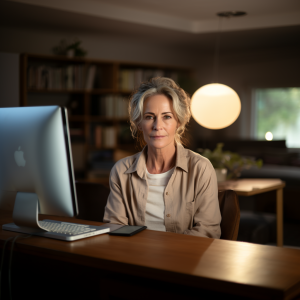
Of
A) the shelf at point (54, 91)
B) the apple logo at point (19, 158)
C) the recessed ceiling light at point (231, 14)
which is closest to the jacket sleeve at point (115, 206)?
the apple logo at point (19, 158)

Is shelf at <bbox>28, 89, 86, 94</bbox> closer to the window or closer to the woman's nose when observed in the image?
the window

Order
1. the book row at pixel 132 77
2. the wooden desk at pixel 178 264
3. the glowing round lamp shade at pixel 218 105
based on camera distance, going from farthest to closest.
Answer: the book row at pixel 132 77, the glowing round lamp shade at pixel 218 105, the wooden desk at pixel 178 264

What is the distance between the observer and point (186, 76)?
621 centimetres

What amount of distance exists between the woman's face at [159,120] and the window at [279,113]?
5.11m

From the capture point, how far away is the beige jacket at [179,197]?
1622mm

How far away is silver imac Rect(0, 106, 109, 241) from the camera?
1.23 meters

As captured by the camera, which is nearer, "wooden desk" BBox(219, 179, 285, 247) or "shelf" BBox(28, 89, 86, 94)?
"wooden desk" BBox(219, 179, 285, 247)

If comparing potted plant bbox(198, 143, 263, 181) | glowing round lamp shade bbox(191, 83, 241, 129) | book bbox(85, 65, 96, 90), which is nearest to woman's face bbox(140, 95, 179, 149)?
potted plant bbox(198, 143, 263, 181)

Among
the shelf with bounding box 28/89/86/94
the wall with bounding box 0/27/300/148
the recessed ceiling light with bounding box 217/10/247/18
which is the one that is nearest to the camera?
the recessed ceiling light with bounding box 217/10/247/18

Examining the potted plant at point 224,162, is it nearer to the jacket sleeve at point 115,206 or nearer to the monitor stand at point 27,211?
the jacket sleeve at point 115,206

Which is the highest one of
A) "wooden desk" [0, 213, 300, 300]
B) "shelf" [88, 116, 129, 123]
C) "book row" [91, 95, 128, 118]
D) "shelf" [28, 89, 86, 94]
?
"shelf" [28, 89, 86, 94]

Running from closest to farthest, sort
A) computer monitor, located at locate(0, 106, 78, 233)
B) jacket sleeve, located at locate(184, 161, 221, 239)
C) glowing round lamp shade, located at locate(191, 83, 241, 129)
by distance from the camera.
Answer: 1. computer monitor, located at locate(0, 106, 78, 233)
2. jacket sleeve, located at locate(184, 161, 221, 239)
3. glowing round lamp shade, located at locate(191, 83, 241, 129)

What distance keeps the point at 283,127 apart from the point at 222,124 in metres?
3.41

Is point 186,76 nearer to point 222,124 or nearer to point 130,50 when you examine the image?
point 130,50
